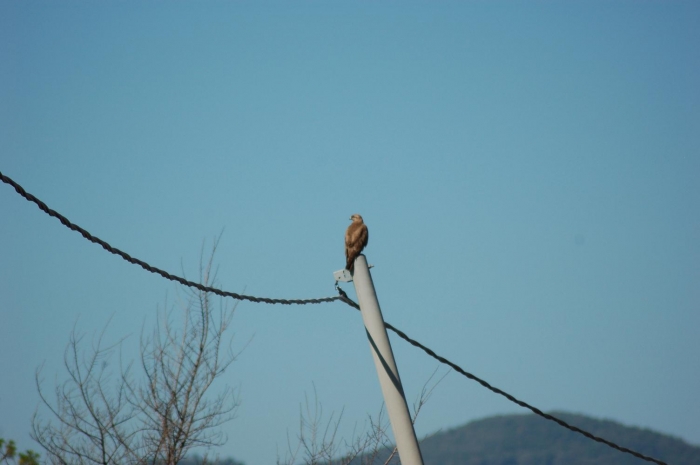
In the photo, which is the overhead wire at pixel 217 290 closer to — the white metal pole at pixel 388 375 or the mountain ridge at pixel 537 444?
the white metal pole at pixel 388 375

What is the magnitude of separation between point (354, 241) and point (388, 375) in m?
1.12

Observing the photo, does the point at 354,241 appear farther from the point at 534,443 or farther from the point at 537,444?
the point at 534,443

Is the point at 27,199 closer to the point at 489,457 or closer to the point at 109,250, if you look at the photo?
the point at 109,250

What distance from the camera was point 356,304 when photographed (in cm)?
539

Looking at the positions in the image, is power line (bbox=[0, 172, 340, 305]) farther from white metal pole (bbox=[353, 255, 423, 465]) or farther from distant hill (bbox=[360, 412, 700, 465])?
distant hill (bbox=[360, 412, 700, 465])

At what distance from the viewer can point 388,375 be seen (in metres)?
5.14

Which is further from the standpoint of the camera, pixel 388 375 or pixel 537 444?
pixel 537 444

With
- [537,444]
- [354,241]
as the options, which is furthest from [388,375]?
[537,444]

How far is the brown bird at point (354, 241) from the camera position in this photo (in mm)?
5488

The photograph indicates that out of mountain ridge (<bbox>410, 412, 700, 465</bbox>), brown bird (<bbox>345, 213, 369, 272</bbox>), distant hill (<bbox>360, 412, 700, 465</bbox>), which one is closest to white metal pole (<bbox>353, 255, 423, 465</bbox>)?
Answer: brown bird (<bbox>345, 213, 369, 272</bbox>)

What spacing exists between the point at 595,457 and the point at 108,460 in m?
126

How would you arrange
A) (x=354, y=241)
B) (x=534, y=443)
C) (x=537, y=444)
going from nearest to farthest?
1. (x=354, y=241)
2. (x=537, y=444)
3. (x=534, y=443)

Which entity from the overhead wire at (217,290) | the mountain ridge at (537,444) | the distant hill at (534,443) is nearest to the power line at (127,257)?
the overhead wire at (217,290)

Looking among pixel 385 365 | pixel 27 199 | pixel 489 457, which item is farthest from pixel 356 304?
pixel 489 457
